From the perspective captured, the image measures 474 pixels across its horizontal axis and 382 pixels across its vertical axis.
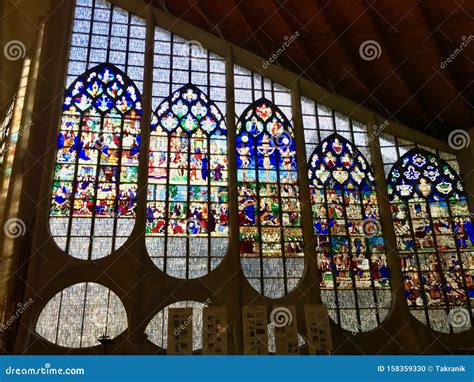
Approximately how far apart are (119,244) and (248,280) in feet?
9.93

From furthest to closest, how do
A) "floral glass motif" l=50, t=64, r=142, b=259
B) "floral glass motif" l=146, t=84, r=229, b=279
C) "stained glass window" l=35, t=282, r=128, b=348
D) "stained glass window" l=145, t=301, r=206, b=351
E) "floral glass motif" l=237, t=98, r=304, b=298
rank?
"floral glass motif" l=237, t=98, r=304, b=298 → "floral glass motif" l=146, t=84, r=229, b=279 → "floral glass motif" l=50, t=64, r=142, b=259 → "stained glass window" l=145, t=301, r=206, b=351 → "stained glass window" l=35, t=282, r=128, b=348

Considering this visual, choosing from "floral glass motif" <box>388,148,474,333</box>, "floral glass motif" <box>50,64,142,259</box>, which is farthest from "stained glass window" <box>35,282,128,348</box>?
"floral glass motif" <box>388,148,474,333</box>

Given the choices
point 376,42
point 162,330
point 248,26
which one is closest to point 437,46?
point 376,42

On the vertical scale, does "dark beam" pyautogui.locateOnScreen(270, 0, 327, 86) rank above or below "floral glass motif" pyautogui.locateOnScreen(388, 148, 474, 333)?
above

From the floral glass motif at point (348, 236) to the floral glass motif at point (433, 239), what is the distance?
27.0 inches

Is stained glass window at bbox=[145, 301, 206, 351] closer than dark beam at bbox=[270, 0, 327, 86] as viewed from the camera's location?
Yes

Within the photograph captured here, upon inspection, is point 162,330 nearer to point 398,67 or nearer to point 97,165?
point 97,165

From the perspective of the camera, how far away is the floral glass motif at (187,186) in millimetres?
10867

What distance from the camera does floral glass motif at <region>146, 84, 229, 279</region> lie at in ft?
35.7

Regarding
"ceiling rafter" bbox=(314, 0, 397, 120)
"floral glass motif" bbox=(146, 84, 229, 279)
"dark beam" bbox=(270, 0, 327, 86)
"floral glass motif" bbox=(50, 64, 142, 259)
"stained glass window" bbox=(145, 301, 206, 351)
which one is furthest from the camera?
"dark beam" bbox=(270, 0, 327, 86)

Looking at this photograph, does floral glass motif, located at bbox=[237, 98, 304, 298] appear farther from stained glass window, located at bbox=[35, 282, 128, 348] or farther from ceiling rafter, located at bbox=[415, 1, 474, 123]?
ceiling rafter, located at bbox=[415, 1, 474, 123]

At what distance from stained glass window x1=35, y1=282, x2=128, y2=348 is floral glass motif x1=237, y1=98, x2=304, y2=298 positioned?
10.1 ft

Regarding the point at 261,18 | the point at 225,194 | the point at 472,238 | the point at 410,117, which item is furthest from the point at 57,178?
the point at 472,238

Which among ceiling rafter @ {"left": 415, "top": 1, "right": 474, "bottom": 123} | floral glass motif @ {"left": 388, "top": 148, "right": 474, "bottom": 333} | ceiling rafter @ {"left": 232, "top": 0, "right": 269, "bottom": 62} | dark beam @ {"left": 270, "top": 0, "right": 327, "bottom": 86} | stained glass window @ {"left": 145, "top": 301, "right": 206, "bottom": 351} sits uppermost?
ceiling rafter @ {"left": 232, "top": 0, "right": 269, "bottom": 62}
